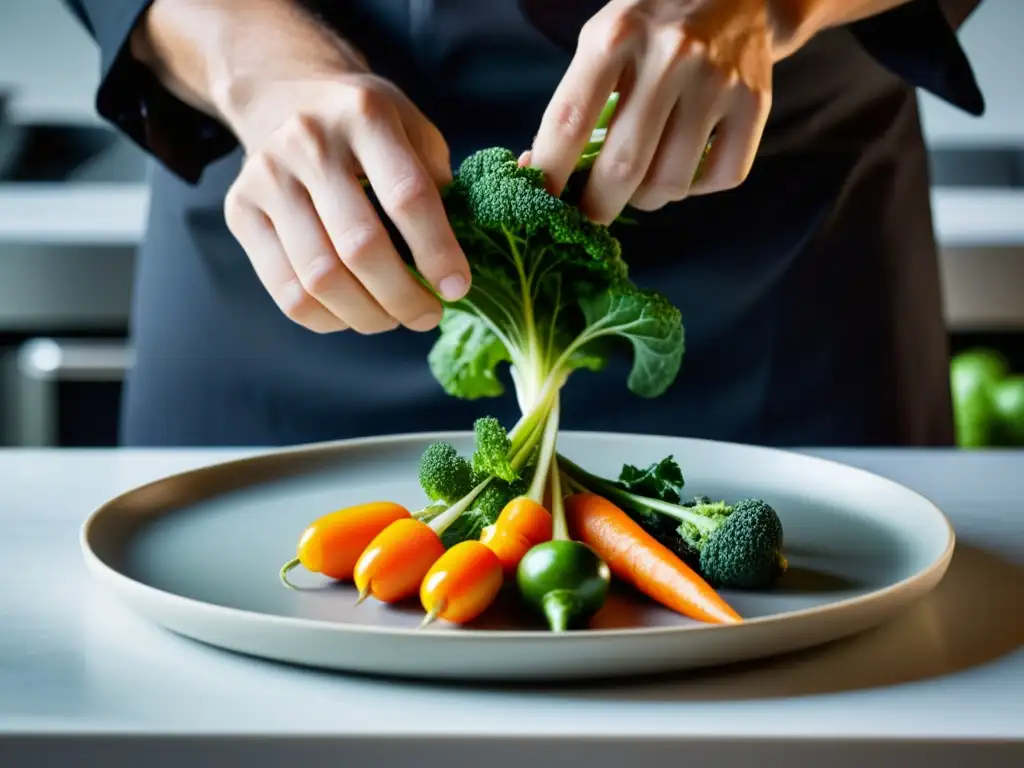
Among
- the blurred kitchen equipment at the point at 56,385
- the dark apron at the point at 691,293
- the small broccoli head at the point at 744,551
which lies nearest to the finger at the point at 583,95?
the small broccoli head at the point at 744,551

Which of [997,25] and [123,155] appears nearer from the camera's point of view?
[123,155]

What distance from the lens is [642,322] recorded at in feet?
3.64

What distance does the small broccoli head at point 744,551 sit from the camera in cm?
84

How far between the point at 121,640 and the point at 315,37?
0.70 meters

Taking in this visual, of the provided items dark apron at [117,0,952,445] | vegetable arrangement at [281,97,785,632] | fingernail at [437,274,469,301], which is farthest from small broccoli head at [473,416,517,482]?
dark apron at [117,0,952,445]

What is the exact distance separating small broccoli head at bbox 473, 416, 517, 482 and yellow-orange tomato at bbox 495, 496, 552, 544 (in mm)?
54

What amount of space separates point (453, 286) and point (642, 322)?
0.20 metres

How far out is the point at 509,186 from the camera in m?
0.97

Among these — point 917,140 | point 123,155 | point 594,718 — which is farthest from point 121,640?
point 123,155

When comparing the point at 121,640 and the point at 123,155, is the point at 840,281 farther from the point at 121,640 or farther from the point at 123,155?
the point at 123,155

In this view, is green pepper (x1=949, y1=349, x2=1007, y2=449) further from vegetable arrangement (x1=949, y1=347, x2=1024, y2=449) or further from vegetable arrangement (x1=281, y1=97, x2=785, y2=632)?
vegetable arrangement (x1=281, y1=97, x2=785, y2=632)

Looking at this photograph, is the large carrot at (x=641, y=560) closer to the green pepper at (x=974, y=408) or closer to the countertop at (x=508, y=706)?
the countertop at (x=508, y=706)

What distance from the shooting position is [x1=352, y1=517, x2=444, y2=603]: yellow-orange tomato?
2.69 ft

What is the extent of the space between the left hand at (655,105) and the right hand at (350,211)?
0.11 meters
